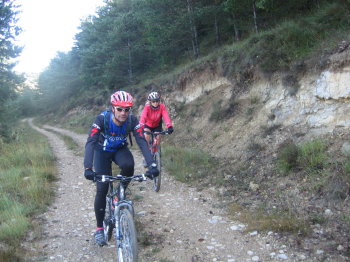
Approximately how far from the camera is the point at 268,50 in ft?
31.2

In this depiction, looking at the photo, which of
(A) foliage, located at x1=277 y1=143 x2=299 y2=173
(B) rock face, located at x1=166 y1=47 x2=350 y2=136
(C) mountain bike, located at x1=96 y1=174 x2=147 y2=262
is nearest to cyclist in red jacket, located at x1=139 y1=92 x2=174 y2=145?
(A) foliage, located at x1=277 y1=143 x2=299 y2=173

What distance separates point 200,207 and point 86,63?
26.3m

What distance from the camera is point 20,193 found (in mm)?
6906

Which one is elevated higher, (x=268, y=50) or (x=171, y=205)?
(x=268, y=50)

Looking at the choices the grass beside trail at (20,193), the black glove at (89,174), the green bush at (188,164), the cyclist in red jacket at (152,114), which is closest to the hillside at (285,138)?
the green bush at (188,164)

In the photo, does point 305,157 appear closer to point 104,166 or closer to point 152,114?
point 152,114

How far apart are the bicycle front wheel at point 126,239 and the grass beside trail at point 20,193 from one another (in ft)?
5.20

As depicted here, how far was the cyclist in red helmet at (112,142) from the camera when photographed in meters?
4.12

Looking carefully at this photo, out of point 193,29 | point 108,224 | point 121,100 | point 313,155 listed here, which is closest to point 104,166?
point 108,224

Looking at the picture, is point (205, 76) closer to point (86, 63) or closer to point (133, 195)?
point (133, 195)

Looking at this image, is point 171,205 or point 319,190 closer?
point 319,190

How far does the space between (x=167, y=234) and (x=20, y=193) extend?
3.92m

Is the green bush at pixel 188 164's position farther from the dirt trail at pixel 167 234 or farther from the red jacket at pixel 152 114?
the red jacket at pixel 152 114

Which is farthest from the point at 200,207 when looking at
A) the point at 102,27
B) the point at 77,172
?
the point at 102,27
